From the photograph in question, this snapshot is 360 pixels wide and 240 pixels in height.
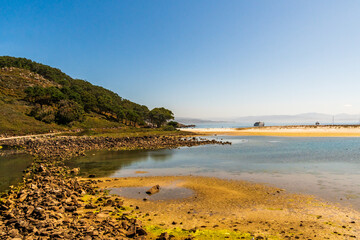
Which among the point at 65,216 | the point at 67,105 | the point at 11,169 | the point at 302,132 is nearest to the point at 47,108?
the point at 67,105

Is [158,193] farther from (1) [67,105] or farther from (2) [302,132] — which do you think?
(2) [302,132]

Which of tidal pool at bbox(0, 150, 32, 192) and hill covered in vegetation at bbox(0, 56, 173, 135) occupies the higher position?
hill covered in vegetation at bbox(0, 56, 173, 135)

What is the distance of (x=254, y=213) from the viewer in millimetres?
11727

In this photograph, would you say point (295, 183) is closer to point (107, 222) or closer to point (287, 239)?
point (287, 239)

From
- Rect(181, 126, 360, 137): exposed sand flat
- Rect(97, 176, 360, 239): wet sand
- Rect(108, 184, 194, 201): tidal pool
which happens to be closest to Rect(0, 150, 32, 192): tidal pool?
Rect(108, 184, 194, 201): tidal pool

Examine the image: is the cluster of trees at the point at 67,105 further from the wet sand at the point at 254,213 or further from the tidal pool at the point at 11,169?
the wet sand at the point at 254,213

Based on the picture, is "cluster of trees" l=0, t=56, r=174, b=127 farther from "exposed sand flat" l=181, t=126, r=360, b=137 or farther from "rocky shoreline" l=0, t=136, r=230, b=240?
"rocky shoreline" l=0, t=136, r=230, b=240

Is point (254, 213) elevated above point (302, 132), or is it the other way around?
point (302, 132)

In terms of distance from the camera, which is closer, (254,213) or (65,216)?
(65,216)

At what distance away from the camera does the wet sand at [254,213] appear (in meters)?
9.70

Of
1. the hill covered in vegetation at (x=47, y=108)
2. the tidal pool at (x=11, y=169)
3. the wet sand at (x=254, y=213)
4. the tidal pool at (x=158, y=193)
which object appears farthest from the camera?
the hill covered in vegetation at (x=47, y=108)

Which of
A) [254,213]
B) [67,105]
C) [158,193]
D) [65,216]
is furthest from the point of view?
[67,105]

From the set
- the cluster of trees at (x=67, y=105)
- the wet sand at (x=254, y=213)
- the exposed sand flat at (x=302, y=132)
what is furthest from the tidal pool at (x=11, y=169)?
the exposed sand flat at (x=302, y=132)

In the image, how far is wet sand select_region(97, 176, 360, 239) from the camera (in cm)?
970
